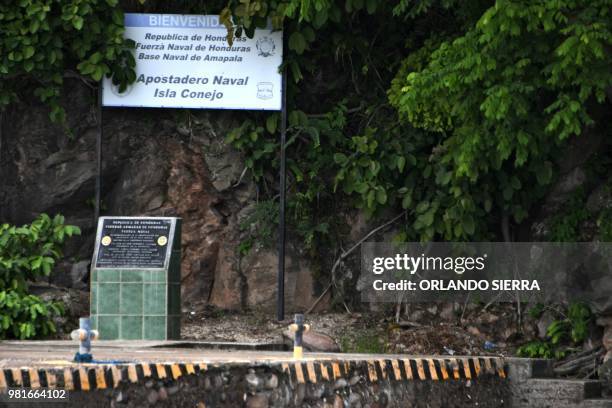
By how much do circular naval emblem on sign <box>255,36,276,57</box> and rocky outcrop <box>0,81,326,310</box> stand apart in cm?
112

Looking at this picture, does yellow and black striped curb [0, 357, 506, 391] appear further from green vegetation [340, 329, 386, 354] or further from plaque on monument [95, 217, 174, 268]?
plaque on monument [95, 217, 174, 268]

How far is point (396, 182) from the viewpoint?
49.8 feet

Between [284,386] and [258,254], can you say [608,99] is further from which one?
[284,386]

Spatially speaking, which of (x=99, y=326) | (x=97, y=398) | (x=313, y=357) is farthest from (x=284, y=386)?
(x=99, y=326)

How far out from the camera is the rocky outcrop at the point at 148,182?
15.7 metres

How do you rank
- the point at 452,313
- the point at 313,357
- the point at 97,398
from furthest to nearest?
the point at 452,313, the point at 313,357, the point at 97,398

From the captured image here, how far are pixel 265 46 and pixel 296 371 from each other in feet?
19.6

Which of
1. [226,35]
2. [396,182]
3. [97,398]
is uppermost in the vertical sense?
[226,35]

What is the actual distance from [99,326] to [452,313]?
4191mm

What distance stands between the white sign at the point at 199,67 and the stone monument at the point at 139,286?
226 cm

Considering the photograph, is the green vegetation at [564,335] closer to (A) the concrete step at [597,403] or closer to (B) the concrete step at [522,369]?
(B) the concrete step at [522,369]

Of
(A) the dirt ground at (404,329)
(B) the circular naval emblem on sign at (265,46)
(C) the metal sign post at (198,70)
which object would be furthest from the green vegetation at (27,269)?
(B) the circular naval emblem on sign at (265,46)

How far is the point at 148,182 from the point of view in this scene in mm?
15883

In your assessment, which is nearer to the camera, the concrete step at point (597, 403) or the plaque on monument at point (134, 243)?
the concrete step at point (597, 403)
